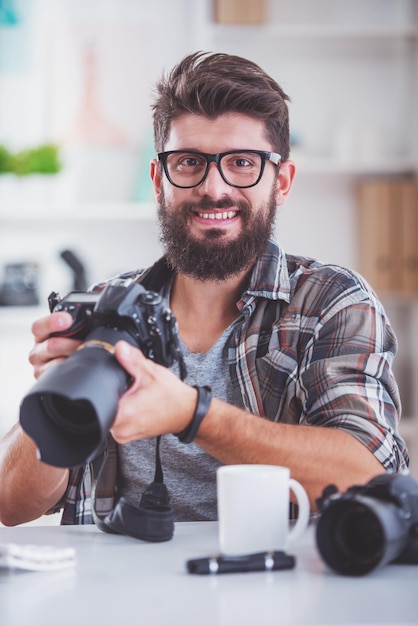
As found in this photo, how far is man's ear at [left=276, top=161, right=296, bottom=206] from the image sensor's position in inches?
68.2

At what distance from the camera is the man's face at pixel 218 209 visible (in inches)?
62.7

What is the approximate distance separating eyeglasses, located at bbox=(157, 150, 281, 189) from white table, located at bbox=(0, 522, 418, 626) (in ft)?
2.39

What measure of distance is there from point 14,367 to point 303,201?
1.14 m

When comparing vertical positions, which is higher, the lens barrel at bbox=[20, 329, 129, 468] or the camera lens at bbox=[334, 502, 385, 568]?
the lens barrel at bbox=[20, 329, 129, 468]

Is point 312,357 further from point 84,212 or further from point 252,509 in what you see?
point 84,212

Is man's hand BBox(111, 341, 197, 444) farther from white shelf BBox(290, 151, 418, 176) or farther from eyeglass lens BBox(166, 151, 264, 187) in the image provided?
white shelf BBox(290, 151, 418, 176)

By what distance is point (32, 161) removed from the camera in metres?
3.03

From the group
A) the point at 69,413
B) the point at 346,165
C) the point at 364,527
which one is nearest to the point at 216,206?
the point at 69,413

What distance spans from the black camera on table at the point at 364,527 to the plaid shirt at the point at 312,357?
1.21 feet

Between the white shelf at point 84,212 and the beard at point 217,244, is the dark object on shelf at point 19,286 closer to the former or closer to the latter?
the white shelf at point 84,212

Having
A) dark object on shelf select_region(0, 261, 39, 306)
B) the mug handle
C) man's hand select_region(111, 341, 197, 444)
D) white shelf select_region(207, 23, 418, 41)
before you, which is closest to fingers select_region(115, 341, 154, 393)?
man's hand select_region(111, 341, 197, 444)

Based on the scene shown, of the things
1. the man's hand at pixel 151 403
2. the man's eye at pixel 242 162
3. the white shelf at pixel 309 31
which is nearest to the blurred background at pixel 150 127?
the white shelf at pixel 309 31

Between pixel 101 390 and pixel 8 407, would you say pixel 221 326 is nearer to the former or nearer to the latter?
pixel 101 390

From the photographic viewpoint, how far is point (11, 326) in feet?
10.3
